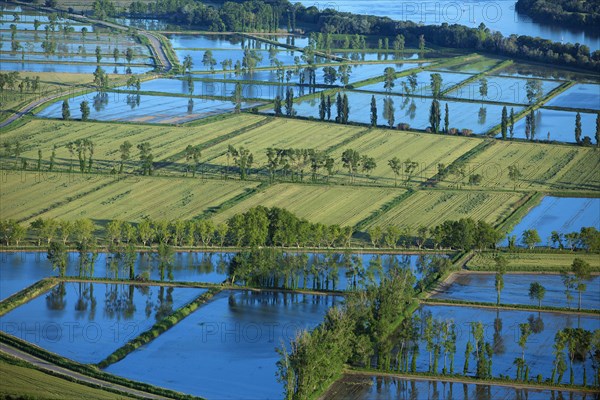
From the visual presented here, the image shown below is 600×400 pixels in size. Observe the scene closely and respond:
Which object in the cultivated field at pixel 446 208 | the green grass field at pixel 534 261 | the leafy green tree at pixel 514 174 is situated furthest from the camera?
the leafy green tree at pixel 514 174

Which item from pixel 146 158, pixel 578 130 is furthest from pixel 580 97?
pixel 146 158

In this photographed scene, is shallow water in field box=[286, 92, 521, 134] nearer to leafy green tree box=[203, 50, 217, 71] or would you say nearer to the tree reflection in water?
leafy green tree box=[203, 50, 217, 71]

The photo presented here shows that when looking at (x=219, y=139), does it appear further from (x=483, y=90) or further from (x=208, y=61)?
(x=208, y=61)

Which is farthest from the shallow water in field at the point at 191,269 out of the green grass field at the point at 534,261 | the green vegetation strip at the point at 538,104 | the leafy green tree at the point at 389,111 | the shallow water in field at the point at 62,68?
the shallow water in field at the point at 62,68

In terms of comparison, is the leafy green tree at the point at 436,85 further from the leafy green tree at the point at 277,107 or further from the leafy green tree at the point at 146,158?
the leafy green tree at the point at 146,158

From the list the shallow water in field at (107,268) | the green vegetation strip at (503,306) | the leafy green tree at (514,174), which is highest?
the leafy green tree at (514,174)

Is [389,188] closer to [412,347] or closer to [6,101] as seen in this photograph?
[412,347]
